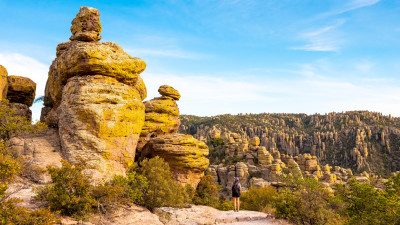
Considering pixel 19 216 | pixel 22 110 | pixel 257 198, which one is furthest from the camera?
pixel 257 198

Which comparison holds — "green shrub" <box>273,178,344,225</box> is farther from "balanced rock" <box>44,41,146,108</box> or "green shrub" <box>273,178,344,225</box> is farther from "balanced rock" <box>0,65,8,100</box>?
"balanced rock" <box>0,65,8,100</box>

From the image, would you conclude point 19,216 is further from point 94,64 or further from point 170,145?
point 170,145

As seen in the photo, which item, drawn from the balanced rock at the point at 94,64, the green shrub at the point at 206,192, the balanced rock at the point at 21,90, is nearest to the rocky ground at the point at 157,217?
the balanced rock at the point at 94,64

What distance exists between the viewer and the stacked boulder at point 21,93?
2674cm

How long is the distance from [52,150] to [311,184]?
1777 centimetres

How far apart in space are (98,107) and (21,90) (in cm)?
1476

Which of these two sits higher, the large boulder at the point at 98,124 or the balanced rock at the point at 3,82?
the balanced rock at the point at 3,82

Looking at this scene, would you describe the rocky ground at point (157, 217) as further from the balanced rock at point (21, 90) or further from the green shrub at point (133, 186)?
the balanced rock at point (21, 90)

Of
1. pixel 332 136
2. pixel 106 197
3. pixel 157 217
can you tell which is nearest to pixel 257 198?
pixel 157 217

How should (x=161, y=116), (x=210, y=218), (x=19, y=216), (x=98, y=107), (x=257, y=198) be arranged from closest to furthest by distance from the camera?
(x=19, y=216) < (x=210, y=218) < (x=98, y=107) < (x=161, y=116) < (x=257, y=198)

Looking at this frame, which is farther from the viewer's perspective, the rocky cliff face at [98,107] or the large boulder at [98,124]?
the rocky cliff face at [98,107]

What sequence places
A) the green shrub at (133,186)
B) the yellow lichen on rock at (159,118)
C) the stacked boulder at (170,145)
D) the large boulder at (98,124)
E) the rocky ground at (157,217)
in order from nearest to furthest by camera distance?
the rocky ground at (157,217) → the green shrub at (133,186) → the large boulder at (98,124) → the stacked boulder at (170,145) → the yellow lichen on rock at (159,118)

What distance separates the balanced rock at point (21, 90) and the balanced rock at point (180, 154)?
14638 millimetres

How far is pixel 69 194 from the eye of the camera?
38.3ft
